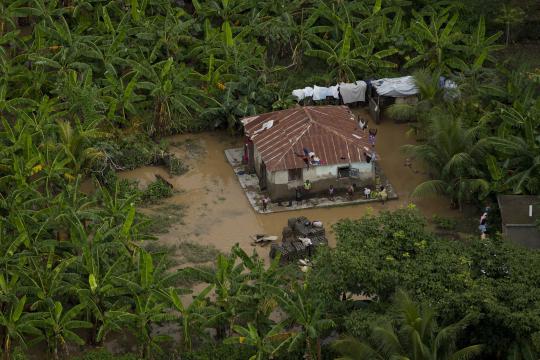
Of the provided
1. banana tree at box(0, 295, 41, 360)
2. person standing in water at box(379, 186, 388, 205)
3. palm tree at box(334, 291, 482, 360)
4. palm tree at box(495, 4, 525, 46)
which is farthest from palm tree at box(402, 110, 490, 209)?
banana tree at box(0, 295, 41, 360)

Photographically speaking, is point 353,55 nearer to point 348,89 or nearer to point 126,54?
point 348,89

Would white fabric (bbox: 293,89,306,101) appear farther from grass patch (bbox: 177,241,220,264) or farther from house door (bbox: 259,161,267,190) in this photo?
grass patch (bbox: 177,241,220,264)

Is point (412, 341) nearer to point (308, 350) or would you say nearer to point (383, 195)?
point (308, 350)

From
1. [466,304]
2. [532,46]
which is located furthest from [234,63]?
[466,304]

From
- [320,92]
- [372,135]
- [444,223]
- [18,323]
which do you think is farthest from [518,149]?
[18,323]

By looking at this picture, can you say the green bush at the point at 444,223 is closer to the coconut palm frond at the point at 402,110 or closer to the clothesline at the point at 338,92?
the coconut palm frond at the point at 402,110
